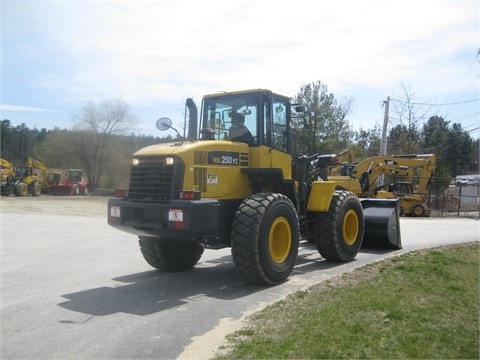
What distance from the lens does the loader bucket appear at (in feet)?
35.9

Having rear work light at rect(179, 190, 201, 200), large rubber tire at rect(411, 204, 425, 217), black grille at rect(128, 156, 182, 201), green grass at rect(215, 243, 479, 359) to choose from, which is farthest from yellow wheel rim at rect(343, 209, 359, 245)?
large rubber tire at rect(411, 204, 425, 217)

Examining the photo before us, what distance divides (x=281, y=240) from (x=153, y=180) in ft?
7.63

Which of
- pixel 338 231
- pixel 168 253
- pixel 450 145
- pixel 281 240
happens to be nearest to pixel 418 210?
pixel 338 231

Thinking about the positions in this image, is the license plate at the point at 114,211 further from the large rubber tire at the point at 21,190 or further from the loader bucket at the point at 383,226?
the large rubber tire at the point at 21,190

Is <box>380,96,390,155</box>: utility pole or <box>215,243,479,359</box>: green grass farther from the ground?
<box>380,96,390,155</box>: utility pole

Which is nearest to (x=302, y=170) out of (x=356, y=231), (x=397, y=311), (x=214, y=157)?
(x=356, y=231)

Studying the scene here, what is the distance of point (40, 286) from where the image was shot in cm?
767

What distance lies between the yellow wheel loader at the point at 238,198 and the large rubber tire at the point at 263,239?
0.05ft

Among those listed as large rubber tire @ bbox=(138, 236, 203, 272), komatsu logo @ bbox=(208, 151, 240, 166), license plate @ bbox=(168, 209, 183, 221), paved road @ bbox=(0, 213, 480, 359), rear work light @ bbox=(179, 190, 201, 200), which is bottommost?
paved road @ bbox=(0, 213, 480, 359)

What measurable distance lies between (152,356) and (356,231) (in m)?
6.27

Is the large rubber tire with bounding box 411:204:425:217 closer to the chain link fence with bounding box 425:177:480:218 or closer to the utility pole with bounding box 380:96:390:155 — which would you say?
the chain link fence with bounding box 425:177:480:218

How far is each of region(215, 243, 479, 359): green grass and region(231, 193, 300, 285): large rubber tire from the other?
0.77 meters

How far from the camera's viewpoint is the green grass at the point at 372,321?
15.1 ft

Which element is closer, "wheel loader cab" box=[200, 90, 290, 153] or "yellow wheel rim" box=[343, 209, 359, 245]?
"wheel loader cab" box=[200, 90, 290, 153]
